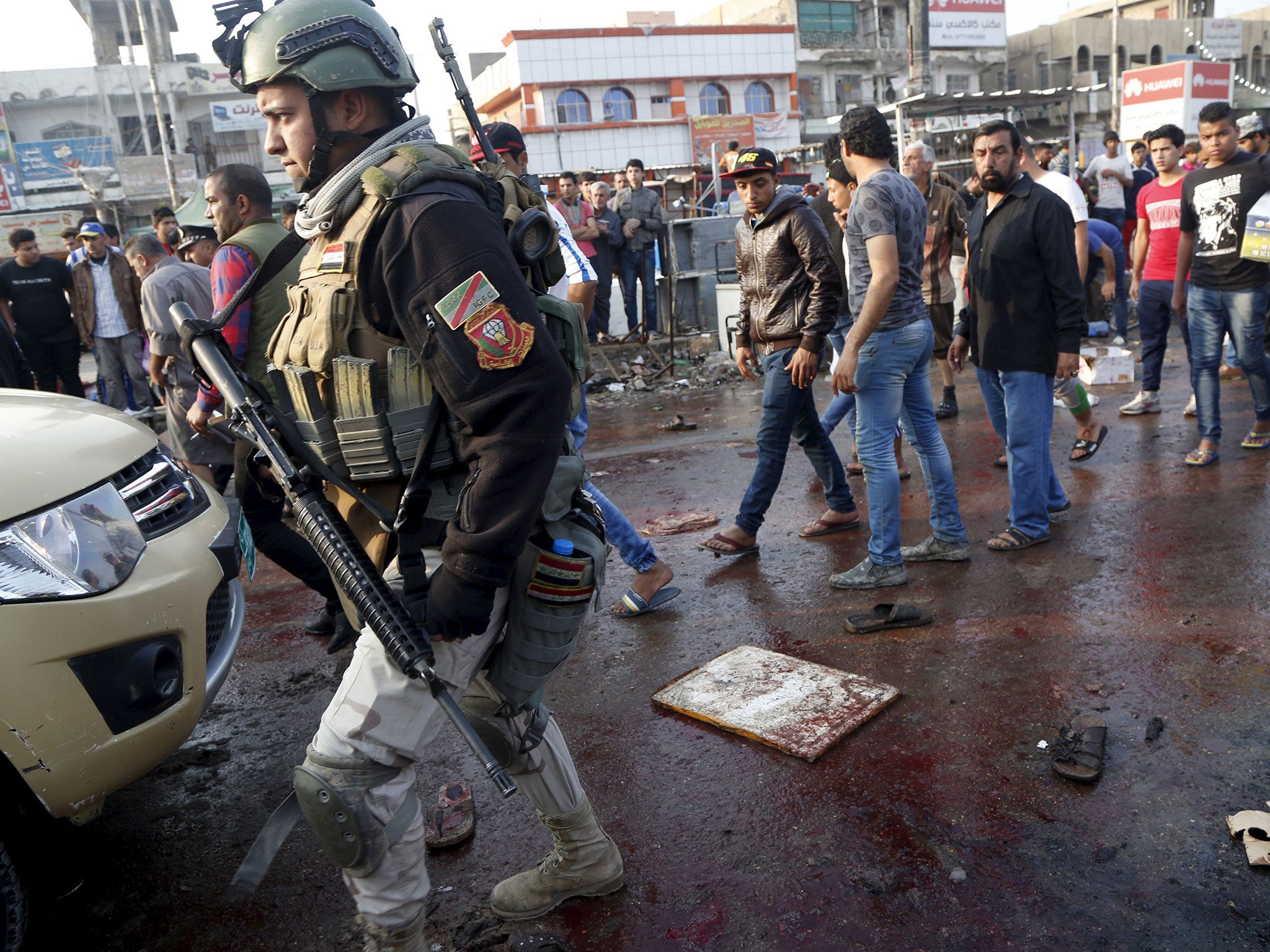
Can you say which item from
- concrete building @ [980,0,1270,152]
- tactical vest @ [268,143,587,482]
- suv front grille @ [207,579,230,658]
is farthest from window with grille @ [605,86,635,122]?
tactical vest @ [268,143,587,482]

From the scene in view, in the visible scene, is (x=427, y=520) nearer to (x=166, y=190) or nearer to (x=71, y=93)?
(x=166, y=190)

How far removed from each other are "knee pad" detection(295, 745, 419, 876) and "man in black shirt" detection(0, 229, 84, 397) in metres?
9.43

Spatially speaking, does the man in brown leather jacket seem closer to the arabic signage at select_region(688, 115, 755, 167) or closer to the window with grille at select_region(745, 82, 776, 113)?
the arabic signage at select_region(688, 115, 755, 167)

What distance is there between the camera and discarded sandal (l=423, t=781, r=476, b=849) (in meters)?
2.77

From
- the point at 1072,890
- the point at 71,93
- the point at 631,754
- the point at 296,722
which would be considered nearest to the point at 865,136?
the point at 631,754

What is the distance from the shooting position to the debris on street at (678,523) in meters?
5.58

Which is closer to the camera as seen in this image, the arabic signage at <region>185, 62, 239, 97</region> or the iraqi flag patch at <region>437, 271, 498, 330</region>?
the iraqi flag patch at <region>437, 271, 498, 330</region>

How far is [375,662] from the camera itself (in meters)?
1.88

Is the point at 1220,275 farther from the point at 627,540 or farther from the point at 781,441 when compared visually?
the point at 627,540

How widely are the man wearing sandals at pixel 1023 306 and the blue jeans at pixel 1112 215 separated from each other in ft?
30.3

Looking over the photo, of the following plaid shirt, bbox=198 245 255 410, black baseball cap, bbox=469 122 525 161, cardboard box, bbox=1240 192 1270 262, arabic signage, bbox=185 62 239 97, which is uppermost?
arabic signage, bbox=185 62 239 97

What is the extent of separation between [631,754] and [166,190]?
3940cm

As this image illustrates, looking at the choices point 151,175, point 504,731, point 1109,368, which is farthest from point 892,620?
point 151,175

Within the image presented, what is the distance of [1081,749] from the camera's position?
9.41 ft
